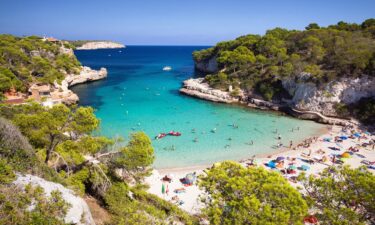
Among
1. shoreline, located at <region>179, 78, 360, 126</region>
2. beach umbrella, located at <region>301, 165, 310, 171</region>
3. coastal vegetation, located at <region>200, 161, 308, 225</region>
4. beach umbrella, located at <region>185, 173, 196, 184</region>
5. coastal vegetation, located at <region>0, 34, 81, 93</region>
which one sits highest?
coastal vegetation, located at <region>0, 34, 81, 93</region>

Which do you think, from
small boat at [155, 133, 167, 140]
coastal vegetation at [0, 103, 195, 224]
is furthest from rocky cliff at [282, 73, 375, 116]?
coastal vegetation at [0, 103, 195, 224]

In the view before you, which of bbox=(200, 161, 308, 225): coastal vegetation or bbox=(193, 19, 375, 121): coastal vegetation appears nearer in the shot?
bbox=(200, 161, 308, 225): coastal vegetation

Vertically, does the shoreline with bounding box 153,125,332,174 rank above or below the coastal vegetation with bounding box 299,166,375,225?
below

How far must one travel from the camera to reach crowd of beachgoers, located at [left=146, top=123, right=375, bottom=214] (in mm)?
17844

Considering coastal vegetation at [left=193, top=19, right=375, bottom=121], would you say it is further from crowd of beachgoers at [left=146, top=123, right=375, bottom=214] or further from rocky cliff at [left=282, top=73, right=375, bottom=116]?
crowd of beachgoers at [left=146, top=123, right=375, bottom=214]

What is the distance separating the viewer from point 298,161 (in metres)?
22.5

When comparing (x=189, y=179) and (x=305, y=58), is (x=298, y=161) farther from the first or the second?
(x=305, y=58)

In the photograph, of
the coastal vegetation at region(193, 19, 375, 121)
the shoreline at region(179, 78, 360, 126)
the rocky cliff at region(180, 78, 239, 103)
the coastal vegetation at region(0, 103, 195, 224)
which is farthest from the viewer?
the rocky cliff at region(180, 78, 239, 103)

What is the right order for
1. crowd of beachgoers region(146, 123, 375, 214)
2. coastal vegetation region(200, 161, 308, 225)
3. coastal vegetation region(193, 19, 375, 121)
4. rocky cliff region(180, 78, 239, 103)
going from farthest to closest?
rocky cliff region(180, 78, 239, 103) < coastal vegetation region(193, 19, 375, 121) < crowd of beachgoers region(146, 123, 375, 214) < coastal vegetation region(200, 161, 308, 225)

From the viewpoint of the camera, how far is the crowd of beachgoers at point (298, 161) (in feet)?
58.5

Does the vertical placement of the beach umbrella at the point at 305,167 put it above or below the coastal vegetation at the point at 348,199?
below

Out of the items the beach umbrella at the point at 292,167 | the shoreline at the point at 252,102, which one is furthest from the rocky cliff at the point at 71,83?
the beach umbrella at the point at 292,167

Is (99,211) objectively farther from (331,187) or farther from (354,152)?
(354,152)

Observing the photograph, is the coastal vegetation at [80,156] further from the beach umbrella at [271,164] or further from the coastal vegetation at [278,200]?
the beach umbrella at [271,164]
